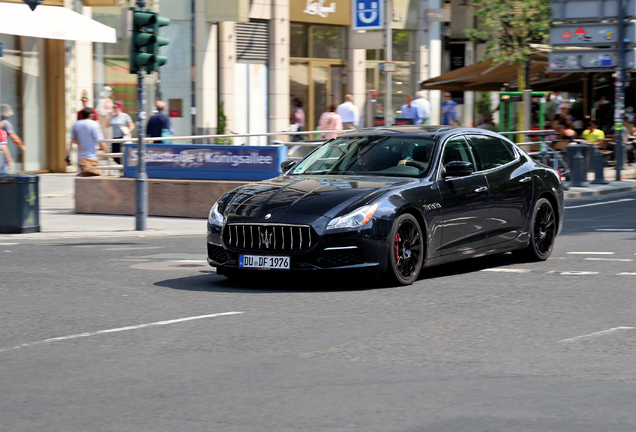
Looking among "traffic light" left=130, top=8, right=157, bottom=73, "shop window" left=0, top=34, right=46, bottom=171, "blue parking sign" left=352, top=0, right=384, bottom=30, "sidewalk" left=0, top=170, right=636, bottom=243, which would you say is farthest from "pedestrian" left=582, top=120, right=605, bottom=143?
"traffic light" left=130, top=8, right=157, bottom=73

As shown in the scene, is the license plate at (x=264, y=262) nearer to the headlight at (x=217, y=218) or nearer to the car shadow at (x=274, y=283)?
the car shadow at (x=274, y=283)

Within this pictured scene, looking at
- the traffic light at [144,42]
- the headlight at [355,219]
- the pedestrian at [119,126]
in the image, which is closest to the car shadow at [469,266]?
the headlight at [355,219]

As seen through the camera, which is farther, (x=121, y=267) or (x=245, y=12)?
(x=245, y=12)

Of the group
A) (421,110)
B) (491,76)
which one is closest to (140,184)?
(421,110)

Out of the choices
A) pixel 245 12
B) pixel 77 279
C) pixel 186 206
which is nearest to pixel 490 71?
pixel 245 12

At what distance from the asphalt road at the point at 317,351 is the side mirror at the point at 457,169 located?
1.01 metres

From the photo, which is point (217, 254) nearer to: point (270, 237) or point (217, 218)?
point (217, 218)

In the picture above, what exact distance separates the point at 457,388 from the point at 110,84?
23203 millimetres

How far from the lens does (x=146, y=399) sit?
5.41m

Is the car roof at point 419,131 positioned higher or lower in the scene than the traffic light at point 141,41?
lower

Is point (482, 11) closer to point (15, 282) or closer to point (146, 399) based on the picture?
point (15, 282)

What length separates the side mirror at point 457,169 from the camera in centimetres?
993

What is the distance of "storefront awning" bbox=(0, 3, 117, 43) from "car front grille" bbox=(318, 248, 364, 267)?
1696cm

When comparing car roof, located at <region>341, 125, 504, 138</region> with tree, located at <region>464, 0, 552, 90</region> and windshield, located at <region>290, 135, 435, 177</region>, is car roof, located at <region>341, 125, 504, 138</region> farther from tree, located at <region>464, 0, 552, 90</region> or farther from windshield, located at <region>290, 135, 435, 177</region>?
tree, located at <region>464, 0, 552, 90</region>
